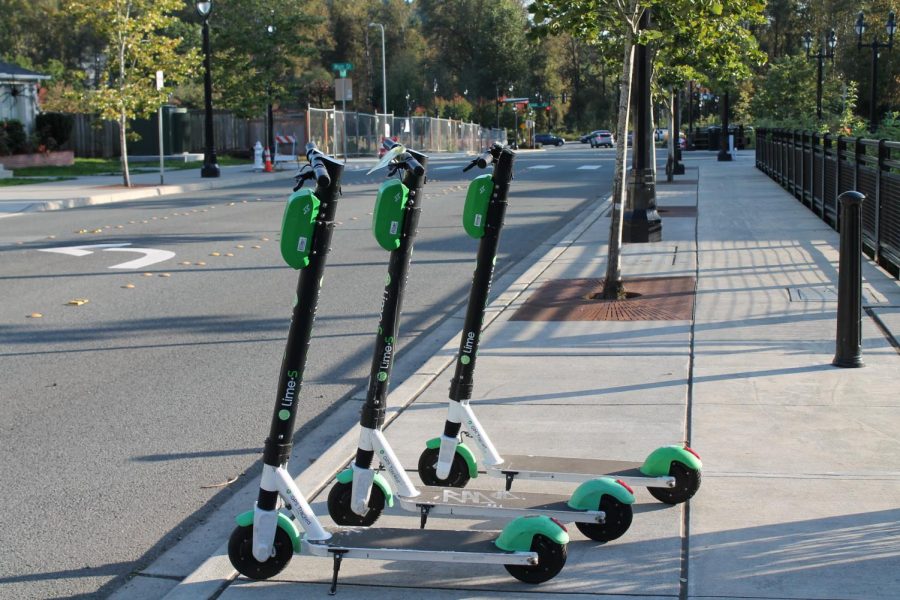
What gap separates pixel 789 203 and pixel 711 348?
13.5m

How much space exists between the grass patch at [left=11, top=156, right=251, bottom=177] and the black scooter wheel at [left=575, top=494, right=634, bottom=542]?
31.2 meters

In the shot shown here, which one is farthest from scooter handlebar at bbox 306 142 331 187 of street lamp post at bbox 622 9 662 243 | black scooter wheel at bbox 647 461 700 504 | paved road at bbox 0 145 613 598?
street lamp post at bbox 622 9 662 243

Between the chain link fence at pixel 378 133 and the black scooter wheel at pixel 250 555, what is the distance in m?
29.0

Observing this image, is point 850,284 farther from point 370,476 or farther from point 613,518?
point 370,476

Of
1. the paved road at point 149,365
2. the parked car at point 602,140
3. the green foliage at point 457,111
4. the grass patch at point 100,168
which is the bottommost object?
the paved road at point 149,365

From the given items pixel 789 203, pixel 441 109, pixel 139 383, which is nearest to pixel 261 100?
pixel 789 203

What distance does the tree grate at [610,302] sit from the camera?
9683 millimetres

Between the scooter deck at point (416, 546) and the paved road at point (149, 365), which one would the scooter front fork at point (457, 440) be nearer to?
the scooter deck at point (416, 546)

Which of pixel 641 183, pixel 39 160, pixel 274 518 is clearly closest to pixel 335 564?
pixel 274 518

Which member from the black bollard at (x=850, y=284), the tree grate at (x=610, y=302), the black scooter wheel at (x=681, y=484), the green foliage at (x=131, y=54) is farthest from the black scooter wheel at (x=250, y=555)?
the green foliage at (x=131, y=54)

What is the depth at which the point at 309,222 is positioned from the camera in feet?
13.2

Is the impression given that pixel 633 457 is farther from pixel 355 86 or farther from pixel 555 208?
pixel 355 86

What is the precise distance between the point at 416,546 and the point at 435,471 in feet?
3.32

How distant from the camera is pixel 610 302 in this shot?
1042 cm
